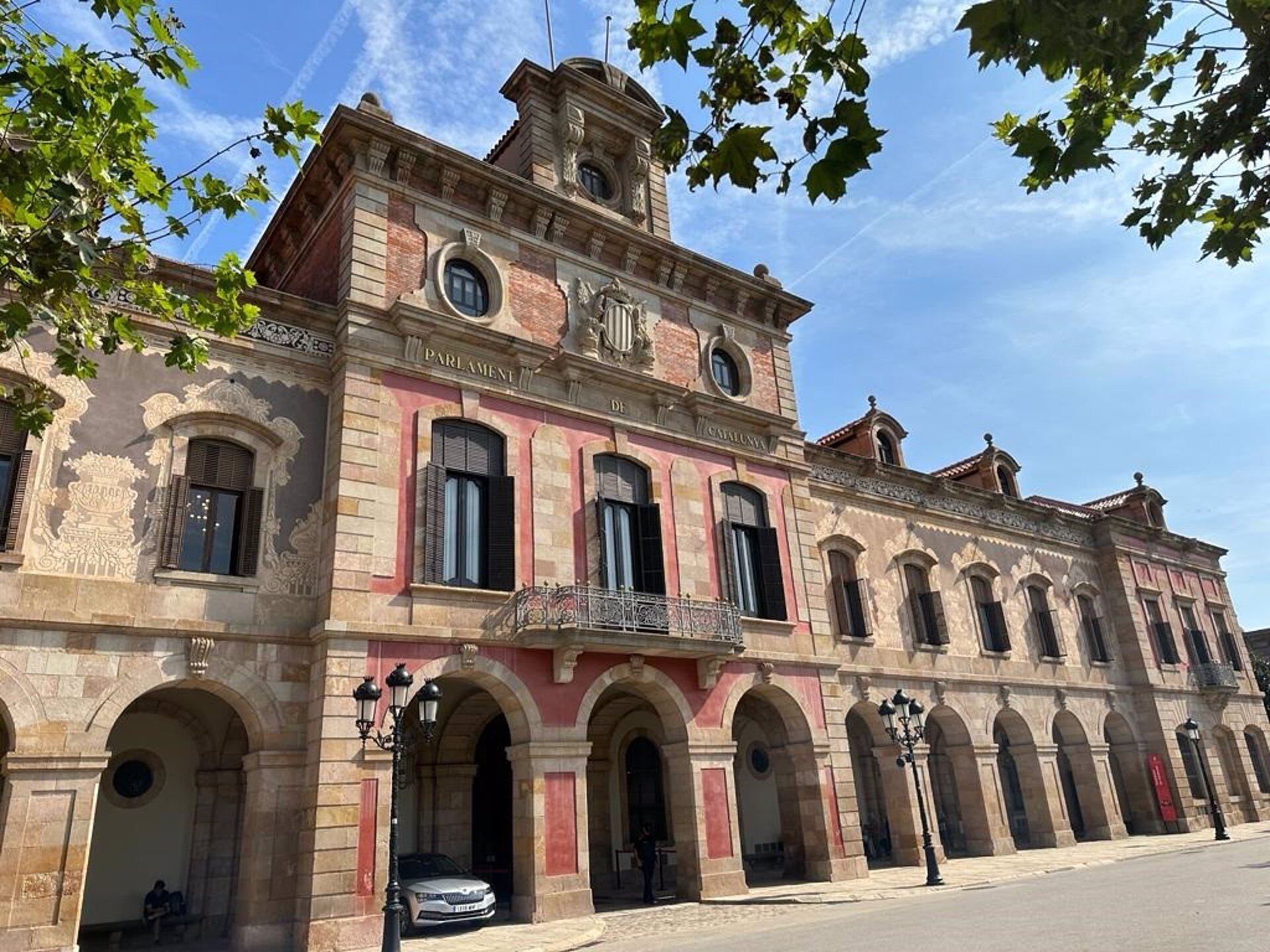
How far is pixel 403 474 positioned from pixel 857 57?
37.3 feet

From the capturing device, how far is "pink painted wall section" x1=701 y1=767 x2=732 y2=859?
15952mm

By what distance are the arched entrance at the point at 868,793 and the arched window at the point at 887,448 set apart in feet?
23.9

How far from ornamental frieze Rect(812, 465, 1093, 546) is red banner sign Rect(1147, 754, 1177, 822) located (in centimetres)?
723

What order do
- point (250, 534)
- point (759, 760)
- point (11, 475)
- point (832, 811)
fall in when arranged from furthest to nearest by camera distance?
point (759, 760)
point (832, 811)
point (250, 534)
point (11, 475)

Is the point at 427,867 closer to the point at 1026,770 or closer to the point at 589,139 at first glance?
the point at 589,139

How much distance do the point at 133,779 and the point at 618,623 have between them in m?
8.60

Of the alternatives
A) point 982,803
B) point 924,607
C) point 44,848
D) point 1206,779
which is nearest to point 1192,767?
point 1206,779

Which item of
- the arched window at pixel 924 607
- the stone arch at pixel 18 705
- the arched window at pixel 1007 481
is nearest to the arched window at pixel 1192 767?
the arched window at pixel 1007 481

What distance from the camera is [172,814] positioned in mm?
14797

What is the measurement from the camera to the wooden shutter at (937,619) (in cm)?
2375

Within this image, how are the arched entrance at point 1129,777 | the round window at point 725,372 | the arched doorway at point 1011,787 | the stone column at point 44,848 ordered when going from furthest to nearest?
the arched entrance at point 1129,777 → the arched doorway at point 1011,787 → the round window at point 725,372 → the stone column at point 44,848

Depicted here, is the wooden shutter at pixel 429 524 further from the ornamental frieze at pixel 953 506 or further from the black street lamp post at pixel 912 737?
the ornamental frieze at pixel 953 506

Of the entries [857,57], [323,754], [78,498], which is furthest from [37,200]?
[323,754]

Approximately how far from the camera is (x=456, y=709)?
57.8 feet
